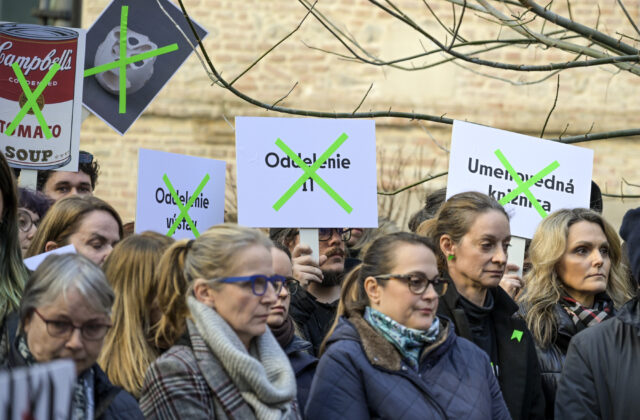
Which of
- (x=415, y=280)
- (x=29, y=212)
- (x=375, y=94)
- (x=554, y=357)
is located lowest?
(x=554, y=357)

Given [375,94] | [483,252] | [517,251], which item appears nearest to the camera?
[483,252]

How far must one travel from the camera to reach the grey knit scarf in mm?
3389

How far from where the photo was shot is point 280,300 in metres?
4.39

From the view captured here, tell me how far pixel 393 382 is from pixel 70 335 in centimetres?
126

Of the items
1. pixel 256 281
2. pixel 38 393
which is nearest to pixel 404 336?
pixel 256 281

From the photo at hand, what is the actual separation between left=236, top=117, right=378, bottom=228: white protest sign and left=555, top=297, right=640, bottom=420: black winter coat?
5.33 feet

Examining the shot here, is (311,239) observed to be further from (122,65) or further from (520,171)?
(122,65)

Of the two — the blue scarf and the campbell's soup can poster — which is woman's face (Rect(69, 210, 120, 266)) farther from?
the blue scarf

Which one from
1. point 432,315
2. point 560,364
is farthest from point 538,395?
point 432,315

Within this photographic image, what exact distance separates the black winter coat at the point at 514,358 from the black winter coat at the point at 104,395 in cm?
162

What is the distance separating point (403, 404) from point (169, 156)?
8.05ft

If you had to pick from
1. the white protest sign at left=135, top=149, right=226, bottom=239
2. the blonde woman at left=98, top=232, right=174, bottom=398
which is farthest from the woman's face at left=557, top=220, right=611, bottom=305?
the blonde woman at left=98, top=232, right=174, bottom=398

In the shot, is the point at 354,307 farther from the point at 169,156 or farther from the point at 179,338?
the point at 169,156

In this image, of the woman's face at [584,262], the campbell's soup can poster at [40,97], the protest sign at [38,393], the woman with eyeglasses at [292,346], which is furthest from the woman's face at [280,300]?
the protest sign at [38,393]
